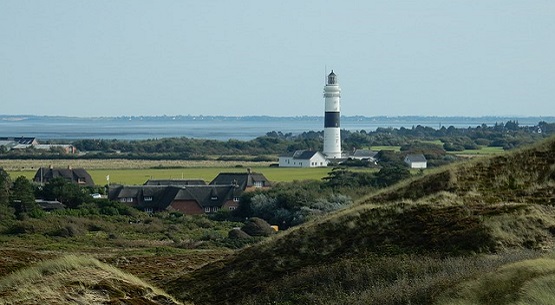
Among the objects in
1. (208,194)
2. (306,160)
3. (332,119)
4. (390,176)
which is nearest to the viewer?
(208,194)

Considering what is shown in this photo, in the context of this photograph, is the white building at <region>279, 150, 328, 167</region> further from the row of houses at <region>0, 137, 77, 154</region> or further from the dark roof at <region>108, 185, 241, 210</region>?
the row of houses at <region>0, 137, 77, 154</region>

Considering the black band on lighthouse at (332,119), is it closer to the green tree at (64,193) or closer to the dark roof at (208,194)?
the dark roof at (208,194)

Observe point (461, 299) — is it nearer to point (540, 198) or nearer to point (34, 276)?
point (34, 276)

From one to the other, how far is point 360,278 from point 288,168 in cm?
8215

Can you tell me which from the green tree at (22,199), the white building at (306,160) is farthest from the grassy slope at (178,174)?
the green tree at (22,199)

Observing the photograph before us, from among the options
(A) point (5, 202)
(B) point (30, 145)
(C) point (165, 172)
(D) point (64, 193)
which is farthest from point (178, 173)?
(B) point (30, 145)

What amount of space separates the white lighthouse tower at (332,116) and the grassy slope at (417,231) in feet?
261

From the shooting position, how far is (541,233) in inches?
648

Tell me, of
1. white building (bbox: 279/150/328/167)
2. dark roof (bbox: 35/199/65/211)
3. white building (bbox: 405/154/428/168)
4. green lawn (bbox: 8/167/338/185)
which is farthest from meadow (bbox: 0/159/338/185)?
dark roof (bbox: 35/199/65/211)

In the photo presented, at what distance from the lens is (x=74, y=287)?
1270 centimetres

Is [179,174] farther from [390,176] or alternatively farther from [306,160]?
[390,176]

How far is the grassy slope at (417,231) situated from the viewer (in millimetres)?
16328

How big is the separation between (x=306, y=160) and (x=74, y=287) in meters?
86.7
